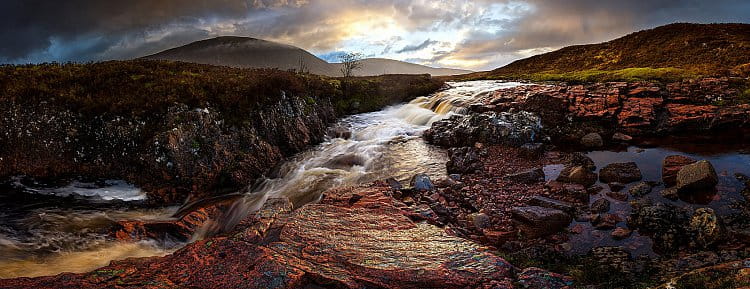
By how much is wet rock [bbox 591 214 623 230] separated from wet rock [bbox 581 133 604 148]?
24.0ft

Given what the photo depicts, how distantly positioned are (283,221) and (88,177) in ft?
29.9

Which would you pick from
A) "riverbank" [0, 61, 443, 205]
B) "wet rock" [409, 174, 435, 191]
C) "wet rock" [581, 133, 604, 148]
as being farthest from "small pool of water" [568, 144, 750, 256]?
"riverbank" [0, 61, 443, 205]

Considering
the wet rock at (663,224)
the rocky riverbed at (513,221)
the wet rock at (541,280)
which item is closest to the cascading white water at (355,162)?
the rocky riverbed at (513,221)

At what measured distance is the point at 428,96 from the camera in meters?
29.8

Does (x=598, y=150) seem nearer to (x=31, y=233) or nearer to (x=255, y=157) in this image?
(x=255, y=157)

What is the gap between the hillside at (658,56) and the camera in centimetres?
2850

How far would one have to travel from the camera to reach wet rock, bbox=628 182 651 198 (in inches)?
A: 388

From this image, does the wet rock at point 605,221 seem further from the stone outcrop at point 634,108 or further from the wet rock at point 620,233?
the stone outcrop at point 634,108

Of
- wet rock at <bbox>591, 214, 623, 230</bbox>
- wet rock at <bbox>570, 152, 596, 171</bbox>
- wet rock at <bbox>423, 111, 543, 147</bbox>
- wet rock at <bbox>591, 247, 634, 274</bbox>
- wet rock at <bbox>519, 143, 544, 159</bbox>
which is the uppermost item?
wet rock at <bbox>423, 111, 543, 147</bbox>

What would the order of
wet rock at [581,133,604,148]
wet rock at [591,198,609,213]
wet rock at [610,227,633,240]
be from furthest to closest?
wet rock at [581,133,604,148], wet rock at [591,198,609,213], wet rock at [610,227,633,240]

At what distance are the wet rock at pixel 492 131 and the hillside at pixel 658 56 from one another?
17.2 m

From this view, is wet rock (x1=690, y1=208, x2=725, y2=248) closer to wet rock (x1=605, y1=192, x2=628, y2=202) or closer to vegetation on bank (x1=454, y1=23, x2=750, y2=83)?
wet rock (x1=605, y1=192, x2=628, y2=202)

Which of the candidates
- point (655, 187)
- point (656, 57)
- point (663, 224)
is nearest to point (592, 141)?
point (655, 187)

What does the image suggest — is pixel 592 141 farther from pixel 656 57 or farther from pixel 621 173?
pixel 656 57
